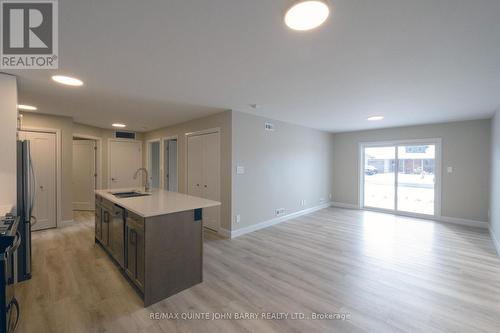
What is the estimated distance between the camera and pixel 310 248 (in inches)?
144

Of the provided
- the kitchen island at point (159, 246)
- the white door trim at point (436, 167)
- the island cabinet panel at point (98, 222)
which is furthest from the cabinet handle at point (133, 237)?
the white door trim at point (436, 167)

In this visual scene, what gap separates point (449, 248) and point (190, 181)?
5156 mm

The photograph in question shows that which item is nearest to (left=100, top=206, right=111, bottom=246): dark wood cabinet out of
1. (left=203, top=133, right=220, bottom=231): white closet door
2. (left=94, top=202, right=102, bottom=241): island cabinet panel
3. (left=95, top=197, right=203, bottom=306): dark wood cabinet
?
(left=94, top=202, right=102, bottom=241): island cabinet panel

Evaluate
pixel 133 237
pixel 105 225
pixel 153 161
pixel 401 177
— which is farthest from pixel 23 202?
pixel 401 177

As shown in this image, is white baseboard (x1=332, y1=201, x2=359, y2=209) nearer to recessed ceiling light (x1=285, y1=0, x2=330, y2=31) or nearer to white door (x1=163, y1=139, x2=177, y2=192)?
white door (x1=163, y1=139, x2=177, y2=192)

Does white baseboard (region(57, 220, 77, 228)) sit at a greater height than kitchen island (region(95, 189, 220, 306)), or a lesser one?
lesser

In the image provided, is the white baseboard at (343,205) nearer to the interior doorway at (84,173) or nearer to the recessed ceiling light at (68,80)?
the recessed ceiling light at (68,80)

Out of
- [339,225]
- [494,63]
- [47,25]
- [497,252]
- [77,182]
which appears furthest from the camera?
[77,182]

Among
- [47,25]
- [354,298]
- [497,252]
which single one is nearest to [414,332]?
[354,298]

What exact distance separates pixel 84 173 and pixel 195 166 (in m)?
3.84

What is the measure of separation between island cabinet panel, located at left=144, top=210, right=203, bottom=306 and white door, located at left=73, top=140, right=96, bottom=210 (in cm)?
538

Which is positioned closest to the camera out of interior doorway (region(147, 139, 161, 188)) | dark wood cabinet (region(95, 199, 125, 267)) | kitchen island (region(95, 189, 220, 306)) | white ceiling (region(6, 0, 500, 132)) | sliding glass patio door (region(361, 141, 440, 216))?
white ceiling (region(6, 0, 500, 132))

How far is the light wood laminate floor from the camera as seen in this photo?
6.37ft

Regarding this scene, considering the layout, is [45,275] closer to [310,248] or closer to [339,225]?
[310,248]
